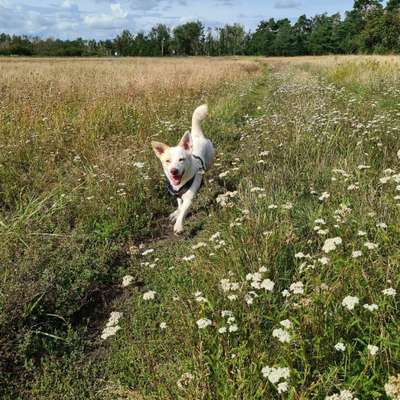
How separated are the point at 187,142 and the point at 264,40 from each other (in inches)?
3989

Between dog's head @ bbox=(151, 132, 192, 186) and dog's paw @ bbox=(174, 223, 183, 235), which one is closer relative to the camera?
dog's paw @ bbox=(174, 223, 183, 235)

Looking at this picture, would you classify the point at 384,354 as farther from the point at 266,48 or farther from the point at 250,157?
the point at 266,48

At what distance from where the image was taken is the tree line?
184ft

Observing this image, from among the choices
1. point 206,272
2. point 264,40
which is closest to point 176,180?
point 206,272

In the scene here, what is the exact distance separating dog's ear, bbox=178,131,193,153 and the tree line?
49.7 m

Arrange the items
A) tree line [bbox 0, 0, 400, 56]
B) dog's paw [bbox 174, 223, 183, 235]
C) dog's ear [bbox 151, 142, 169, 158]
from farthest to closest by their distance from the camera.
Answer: tree line [bbox 0, 0, 400, 56]
dog's ear [bbox 151, 142, 169, 158]
dog's paw [bbox 174, 223, 183, 235]

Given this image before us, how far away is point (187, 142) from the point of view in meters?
5.04

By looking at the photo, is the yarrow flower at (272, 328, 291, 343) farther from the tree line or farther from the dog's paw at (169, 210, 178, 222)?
the tree line

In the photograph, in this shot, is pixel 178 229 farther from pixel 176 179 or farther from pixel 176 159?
pixel 176 159

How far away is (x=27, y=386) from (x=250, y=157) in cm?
403

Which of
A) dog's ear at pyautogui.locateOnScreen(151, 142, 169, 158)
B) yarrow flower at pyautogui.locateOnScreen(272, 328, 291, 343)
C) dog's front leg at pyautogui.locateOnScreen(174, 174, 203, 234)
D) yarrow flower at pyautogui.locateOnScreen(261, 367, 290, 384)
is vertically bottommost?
dog's front leg at pyautogui.locateOnScreen(174, 174, 203, 234)

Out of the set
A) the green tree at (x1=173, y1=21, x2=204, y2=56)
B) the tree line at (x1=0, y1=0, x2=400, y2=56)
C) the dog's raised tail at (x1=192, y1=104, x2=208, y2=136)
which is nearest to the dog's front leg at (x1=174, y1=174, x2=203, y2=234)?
the dog's raised tail at (x1=192, y1=104, x2=208, y2=136)

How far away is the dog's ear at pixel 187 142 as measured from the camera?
16.3ft

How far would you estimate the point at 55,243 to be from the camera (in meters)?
3.91
